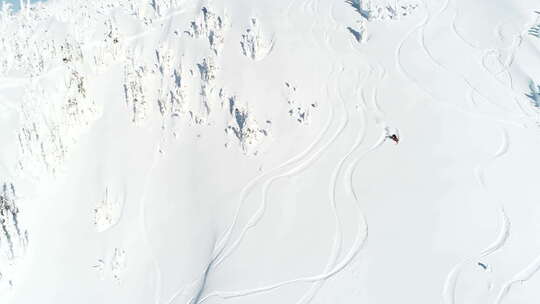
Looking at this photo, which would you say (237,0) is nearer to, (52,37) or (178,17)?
(178,17)

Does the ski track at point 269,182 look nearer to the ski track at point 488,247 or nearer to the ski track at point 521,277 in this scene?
the ski track at point 488,247

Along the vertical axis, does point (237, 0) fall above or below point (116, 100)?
above

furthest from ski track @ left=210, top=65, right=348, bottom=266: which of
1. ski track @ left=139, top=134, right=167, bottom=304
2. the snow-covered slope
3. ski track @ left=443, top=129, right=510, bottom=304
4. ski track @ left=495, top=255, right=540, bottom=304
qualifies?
ski track @ left=495, top=255, right=540, bottom=304

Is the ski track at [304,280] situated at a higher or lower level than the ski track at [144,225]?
lower

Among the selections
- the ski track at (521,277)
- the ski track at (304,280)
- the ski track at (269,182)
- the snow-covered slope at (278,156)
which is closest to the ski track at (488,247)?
the snow-covered slope at (278,156)

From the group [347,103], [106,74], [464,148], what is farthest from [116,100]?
[464,148]

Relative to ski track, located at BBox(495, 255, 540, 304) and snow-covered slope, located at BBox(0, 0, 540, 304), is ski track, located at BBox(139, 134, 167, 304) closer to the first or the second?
snow-covered slope, located at BBox(0, 0, 540, 304)

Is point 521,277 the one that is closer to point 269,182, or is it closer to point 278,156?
point 269,182

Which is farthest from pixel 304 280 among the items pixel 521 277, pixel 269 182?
pixel 521 277
